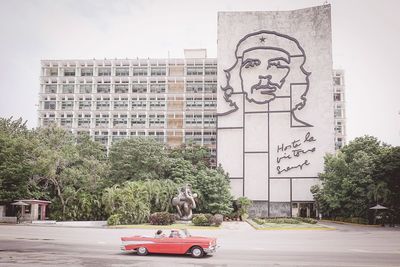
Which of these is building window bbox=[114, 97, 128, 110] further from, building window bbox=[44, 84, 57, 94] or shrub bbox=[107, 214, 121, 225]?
shrub bbox=[107, 214, 121, 225]

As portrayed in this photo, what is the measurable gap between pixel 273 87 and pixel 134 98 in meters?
31.2

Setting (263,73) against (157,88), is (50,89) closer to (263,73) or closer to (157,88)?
(157,88)

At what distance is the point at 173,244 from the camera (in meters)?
18.8

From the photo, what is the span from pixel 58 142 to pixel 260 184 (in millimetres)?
27734

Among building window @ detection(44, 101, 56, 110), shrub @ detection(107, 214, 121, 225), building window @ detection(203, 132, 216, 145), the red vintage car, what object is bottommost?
shrub @ detection(107, 214, 121, 225)

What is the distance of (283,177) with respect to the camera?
2381 inches

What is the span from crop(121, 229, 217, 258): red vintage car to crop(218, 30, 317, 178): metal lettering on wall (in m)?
43.1

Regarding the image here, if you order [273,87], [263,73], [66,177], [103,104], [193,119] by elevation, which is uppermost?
[263,73]

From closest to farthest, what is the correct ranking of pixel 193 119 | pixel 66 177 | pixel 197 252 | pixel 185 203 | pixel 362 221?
pixel 197 252 < pixel 185 203 < pixel 362 221 < pixel 66 177 < pixel 193 119

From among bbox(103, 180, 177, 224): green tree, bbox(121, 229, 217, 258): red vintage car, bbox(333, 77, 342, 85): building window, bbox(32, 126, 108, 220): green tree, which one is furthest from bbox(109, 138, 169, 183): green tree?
bbox(333, 77, 342, 85): building window

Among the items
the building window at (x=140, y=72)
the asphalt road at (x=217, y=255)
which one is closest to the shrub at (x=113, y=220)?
the asphalt road at (x=217, y=255)

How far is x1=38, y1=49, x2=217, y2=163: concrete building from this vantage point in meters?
81.4

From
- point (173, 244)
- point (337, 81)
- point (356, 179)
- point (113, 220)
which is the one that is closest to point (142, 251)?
point (173, 244)

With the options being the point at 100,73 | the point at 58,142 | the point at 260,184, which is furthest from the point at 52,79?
the point at 260,184
